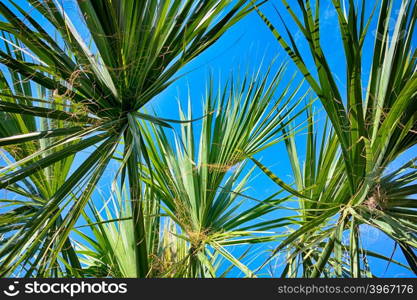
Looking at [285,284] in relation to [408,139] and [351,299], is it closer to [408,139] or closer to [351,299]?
[351,299]

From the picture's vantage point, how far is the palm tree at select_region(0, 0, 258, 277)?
1292 mm

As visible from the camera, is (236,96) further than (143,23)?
Yes

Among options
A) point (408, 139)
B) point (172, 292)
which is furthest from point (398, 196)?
point (172, 292)

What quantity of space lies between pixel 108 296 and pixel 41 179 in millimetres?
633

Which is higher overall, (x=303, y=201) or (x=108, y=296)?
(x=303, y=201)

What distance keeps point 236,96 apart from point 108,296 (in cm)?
114

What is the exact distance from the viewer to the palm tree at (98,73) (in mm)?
1292

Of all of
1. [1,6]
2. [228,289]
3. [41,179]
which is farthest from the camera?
[41,179]

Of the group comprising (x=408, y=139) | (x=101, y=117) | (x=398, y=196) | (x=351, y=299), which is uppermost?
(x=101, y=117)

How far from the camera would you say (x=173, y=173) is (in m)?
2.06

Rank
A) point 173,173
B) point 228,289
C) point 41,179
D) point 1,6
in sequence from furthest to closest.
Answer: point 173,173 < point 41,179 < point 228,289 < point 1,6

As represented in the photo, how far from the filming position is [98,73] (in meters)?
1.34

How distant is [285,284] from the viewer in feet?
4.69

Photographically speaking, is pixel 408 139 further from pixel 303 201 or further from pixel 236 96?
pixel 236 96
